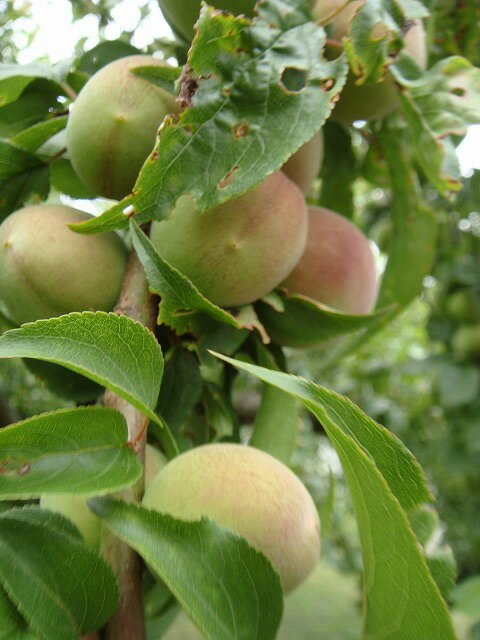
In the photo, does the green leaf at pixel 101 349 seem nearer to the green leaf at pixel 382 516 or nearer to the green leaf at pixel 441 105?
the green leaf at pixel 382 516

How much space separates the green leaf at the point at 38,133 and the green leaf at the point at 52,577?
1.30 feet

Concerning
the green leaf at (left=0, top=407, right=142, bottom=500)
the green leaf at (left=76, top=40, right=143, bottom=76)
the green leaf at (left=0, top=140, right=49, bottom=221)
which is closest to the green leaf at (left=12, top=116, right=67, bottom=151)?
the green leaf at (left=0, top=140, right=49, bottom=221)

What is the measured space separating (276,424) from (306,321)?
12 centimetres

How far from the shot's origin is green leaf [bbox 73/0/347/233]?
0.56 metres

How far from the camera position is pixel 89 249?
0.64m

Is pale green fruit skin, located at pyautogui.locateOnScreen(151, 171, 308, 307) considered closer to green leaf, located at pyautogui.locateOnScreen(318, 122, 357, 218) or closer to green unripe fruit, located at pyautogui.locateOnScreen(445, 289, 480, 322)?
green leaf, located at pyautogui.locateOnScreen(318, 122, 357, 218)

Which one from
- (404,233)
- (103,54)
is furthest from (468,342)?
(103,54)

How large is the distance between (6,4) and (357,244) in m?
1.11

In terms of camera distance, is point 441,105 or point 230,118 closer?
point 230,118

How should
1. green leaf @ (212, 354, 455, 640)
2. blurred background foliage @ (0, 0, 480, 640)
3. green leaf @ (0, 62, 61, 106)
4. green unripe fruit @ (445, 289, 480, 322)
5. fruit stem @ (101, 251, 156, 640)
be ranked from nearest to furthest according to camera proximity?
green leaf @ (212, 354, 455, 640) < fruit stem @ (101, 251, 156, 640) < green leaf @ (0, 62, 61, 106) < blurred background foliage @ (0, 0, 480, 640) < green unripe fruit @ (445, 289, 480, 322)

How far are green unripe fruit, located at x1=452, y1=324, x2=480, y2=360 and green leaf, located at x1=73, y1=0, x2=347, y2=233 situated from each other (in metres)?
1.43

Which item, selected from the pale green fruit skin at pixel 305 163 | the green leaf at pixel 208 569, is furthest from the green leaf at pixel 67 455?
the pale green fruit skin at pixel 305 163

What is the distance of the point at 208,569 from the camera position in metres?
0.46

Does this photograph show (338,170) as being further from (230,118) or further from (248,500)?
(248,500)
